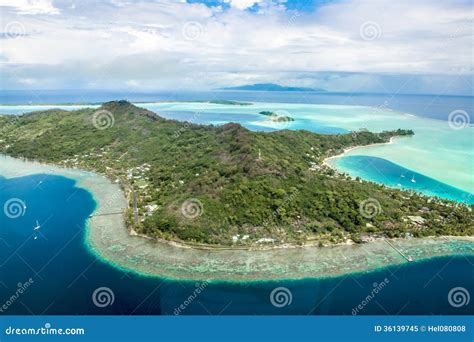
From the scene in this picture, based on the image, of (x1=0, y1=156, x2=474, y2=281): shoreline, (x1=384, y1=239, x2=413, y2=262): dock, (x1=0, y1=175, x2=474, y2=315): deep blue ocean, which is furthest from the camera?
(x1=384, y1=239, x2=413, y2=262): dock

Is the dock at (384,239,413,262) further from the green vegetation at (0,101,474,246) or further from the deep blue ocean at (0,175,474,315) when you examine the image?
the green vegetation at (0,101,474,246)

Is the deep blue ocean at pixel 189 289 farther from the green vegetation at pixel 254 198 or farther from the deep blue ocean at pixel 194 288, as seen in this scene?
the green vegetation at pixel 254 198

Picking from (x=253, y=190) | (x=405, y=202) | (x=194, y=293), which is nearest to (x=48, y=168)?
(x=253, y=190)

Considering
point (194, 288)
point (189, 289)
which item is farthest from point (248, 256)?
point (189, 289)

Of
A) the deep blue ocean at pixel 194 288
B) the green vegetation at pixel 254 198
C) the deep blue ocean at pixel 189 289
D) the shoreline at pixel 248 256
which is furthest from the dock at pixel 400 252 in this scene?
the green vegetation at pixel 254 198

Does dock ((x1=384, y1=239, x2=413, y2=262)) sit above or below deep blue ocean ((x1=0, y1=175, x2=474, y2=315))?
above

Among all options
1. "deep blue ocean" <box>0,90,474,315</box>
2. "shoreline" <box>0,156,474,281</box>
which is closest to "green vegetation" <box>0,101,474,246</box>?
"shoreline" <box>0,156,474,281</box>
